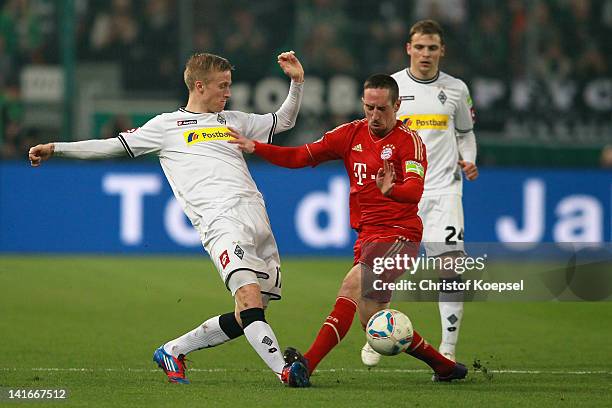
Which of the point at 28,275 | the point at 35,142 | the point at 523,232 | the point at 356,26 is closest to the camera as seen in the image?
the point at 28,275

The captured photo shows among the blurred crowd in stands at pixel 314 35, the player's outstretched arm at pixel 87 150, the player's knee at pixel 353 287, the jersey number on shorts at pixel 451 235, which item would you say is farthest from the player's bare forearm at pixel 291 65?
the blurred crowd in stands at pixel 314 35

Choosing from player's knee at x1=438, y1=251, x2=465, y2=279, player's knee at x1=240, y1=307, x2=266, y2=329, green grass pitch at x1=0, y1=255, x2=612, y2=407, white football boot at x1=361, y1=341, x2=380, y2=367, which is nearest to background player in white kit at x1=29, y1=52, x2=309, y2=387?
player's knee at x1=240, y1=307, x2=266, y2=329

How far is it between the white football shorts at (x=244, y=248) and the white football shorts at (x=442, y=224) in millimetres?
1701

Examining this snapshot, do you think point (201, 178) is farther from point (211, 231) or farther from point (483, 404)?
point (483, 404)

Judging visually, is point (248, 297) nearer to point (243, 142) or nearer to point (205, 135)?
point (243, 142)

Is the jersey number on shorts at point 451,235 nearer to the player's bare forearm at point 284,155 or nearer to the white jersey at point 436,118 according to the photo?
the white jersey at point 436,118

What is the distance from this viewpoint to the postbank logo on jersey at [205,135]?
22.5 ft

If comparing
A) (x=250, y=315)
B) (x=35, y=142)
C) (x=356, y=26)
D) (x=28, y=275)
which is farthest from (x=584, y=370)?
(x=356, y=26)

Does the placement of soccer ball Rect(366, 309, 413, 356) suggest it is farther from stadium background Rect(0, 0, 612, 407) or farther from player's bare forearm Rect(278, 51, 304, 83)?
player's bare forearm Rect(278, 51, 304, 83)

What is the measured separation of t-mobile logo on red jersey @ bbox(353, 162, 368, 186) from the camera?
682 cm

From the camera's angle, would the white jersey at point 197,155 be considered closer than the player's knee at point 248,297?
No

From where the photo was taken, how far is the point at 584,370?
7.41 meters

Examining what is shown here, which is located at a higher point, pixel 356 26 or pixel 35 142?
pixel 356 26

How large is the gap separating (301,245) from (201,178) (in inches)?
318
